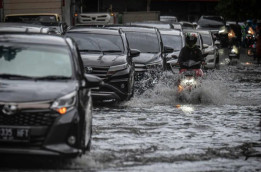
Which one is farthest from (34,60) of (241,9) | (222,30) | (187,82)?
(241,9)

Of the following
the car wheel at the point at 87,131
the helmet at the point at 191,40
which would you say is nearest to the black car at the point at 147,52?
the helmet at the point at 191,40

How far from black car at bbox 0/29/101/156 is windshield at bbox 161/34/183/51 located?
16251mm

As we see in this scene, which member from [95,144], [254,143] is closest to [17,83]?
[95,144]

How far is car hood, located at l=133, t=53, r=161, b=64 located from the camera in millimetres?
21103

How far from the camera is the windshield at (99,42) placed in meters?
18.6

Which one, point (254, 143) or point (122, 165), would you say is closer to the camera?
point (122, 165)

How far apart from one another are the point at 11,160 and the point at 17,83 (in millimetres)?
981

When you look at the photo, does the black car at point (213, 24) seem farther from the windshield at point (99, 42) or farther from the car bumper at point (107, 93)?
the car bumper at point (107, 93)

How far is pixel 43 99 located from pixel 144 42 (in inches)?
535

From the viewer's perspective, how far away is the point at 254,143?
1212cm

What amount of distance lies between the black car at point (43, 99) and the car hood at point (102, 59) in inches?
261

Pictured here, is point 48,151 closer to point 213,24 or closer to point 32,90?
point 32,90

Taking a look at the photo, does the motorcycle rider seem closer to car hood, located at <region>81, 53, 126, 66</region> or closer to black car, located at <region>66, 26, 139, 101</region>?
black car, located at <region>66, 26, 139, 101</region>

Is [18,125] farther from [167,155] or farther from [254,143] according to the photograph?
[254,143]
